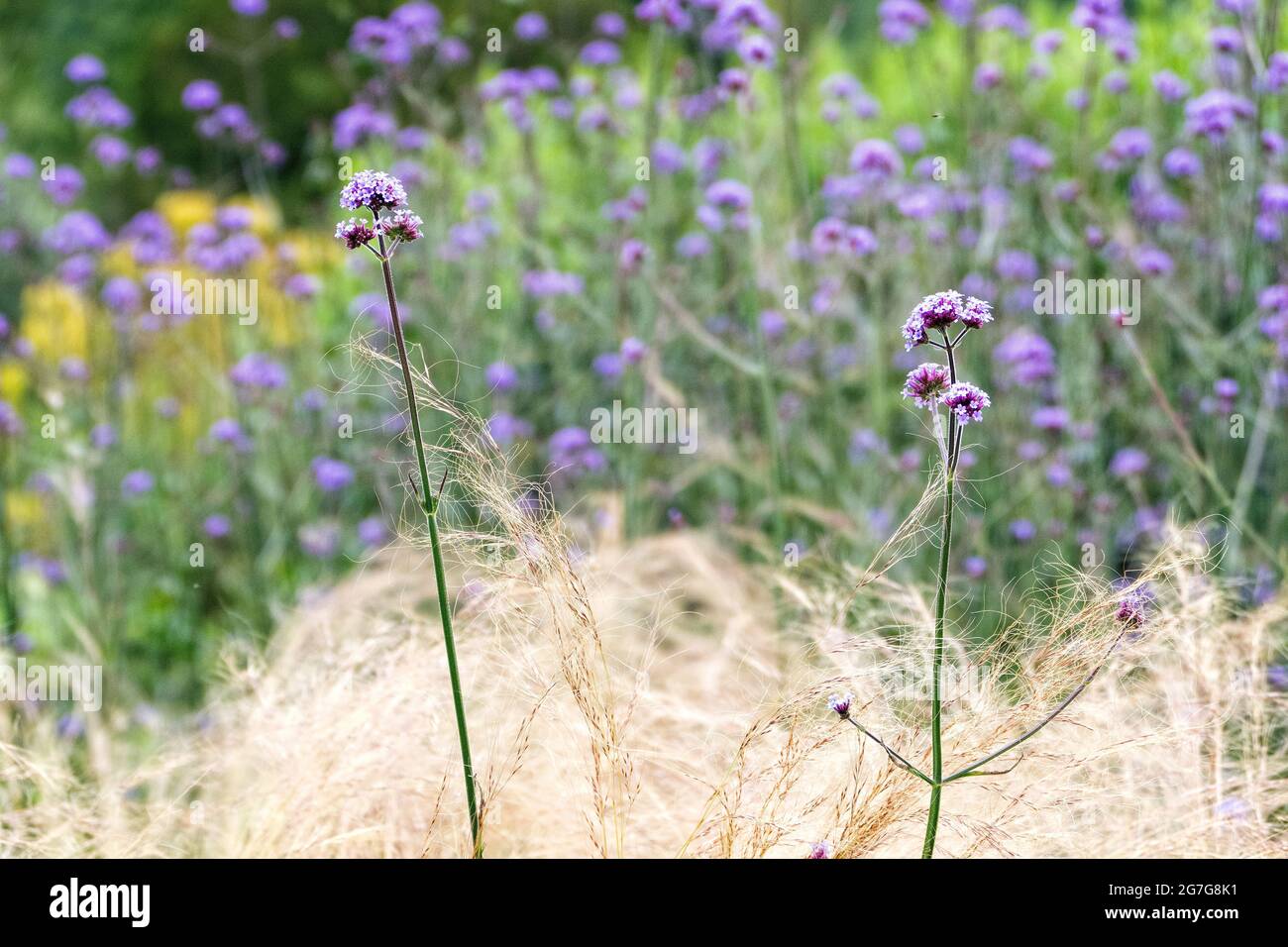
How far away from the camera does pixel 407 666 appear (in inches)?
103

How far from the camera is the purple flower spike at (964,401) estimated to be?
1.71m

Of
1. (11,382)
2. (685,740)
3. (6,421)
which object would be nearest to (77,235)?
(6,421)

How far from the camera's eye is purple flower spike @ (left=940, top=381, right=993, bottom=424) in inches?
67.3

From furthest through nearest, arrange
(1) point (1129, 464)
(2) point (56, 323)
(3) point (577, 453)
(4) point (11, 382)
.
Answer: (4) point (11, 382)
(2) point (56, 323)
(3) point (577, 453)
(1) point (1129, 464)

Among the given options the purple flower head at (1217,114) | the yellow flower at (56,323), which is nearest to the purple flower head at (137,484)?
the yellow flower at (56,323)

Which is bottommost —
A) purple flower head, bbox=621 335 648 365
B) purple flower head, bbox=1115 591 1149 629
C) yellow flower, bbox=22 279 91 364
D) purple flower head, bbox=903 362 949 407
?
purple flower head, bbox=1115 591 1149 629

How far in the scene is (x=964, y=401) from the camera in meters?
1.72

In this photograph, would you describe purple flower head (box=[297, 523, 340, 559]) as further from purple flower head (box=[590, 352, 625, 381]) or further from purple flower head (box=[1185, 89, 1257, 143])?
purple flower head (box=[1185, 89, 1257, 143])

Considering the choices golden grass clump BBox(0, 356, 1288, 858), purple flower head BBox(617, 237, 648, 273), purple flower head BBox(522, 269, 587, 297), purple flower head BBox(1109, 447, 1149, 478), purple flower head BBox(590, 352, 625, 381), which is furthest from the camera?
purple flower head BBox(590, 352, 625, 381)

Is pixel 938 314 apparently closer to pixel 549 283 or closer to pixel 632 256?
pixel 632 256

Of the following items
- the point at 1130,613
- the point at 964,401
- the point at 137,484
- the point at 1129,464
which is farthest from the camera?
the point at 137,484

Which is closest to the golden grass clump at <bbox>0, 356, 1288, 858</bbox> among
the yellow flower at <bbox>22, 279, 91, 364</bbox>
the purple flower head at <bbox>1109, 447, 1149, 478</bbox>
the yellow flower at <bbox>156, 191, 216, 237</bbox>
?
the purple flower head at <bbox>1109, 447, 1149, 478</bbox>

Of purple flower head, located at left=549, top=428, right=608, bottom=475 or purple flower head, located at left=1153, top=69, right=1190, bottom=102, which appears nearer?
purple flower head, located at left=1153, top=69, right=1190, bottom=102
